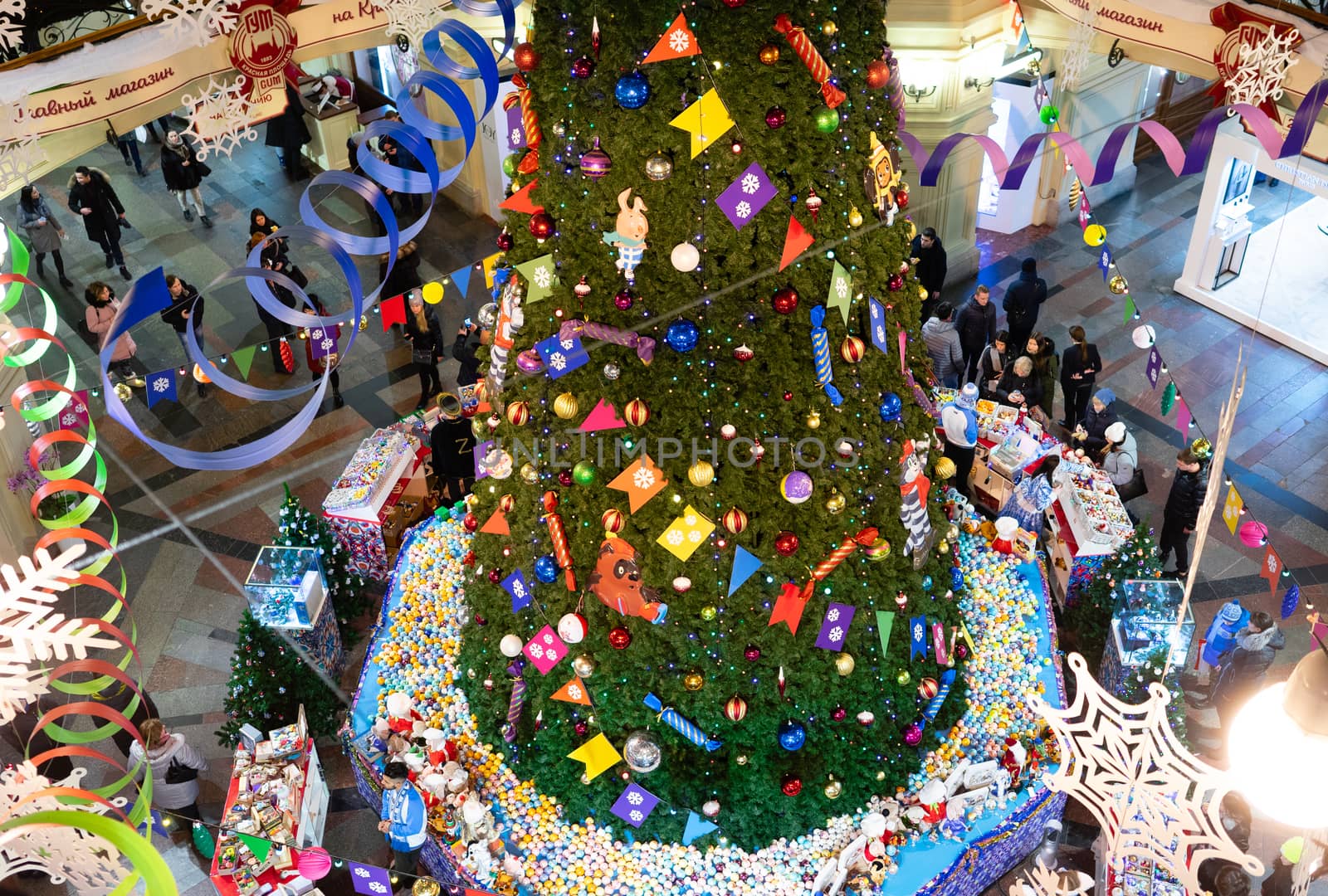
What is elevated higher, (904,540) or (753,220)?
(753,220)

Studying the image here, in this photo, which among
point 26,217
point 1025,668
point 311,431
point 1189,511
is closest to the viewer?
point 1025,668

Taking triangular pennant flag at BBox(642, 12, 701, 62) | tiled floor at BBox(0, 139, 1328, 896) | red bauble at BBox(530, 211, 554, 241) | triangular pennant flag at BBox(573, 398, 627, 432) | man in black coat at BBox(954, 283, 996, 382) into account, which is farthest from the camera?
man in black coat at BBox(954, 283, 996, 382)

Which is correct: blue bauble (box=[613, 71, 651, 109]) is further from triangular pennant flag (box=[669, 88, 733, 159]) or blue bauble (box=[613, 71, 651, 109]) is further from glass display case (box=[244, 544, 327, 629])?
glass display case (box=[244, 544, 327, 629])

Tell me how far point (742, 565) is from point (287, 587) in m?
3.28

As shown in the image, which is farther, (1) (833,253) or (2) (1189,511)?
(2) (1189,511)

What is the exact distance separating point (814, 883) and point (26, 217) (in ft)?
31.5

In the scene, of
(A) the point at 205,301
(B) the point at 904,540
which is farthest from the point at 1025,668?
(A) the point at 205,301

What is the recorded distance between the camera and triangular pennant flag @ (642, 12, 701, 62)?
16.1ft

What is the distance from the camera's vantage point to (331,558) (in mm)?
8305

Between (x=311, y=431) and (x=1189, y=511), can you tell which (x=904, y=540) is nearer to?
(x=1189, y=511)

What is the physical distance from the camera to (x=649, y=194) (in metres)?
5.38

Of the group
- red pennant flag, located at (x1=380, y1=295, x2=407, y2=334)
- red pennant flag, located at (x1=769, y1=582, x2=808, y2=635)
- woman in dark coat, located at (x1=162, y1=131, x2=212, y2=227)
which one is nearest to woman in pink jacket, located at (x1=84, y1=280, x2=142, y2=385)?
red pennant flag, located at (x1=380, y1=295, x2=407, y2=334)

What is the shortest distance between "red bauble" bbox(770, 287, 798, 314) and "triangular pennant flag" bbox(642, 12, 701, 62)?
1.11 m

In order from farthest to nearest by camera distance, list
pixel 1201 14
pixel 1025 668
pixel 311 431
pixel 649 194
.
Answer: pixel 311 431 → pixel 1201 14 → pixel 1025 668 → pixel 649 194
